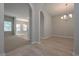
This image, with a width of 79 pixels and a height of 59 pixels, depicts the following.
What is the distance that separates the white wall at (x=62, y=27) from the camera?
28.9ft

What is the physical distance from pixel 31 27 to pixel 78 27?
2.77 metres

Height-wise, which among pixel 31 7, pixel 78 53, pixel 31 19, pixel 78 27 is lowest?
pixel 78 53

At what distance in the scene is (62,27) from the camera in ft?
31.5

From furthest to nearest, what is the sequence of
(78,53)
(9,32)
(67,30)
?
(9,32) < (67,30) < (78,53)

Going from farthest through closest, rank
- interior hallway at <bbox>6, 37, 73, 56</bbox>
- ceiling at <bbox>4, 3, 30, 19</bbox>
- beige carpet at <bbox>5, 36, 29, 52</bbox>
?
ceiling at <bbox>4, 3, 30, 19</bbox>, beige carpet at <bbox>5, 36, 29, 52</bbox>, interior hallway at <bbox>6, 37, 73, 56</bbox>

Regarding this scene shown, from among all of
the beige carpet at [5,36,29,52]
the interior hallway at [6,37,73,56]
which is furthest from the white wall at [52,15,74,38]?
the interior hallway at [6,37,73,56]

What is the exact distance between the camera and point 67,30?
909 cm

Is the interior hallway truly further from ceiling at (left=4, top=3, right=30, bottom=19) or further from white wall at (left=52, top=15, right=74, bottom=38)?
white wall at (left=52, top=15, right=74, bottom=38)

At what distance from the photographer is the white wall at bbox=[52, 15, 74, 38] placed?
8819mm

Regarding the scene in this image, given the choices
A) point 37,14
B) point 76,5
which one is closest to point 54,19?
point 37,14

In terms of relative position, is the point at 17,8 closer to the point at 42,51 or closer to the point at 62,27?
the point at 62,27

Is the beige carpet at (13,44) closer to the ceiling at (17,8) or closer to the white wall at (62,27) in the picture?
the ceiling at (17,8)

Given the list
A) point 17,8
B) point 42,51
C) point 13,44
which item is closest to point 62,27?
point 17,8

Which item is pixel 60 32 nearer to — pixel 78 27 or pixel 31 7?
pixel 31 7
